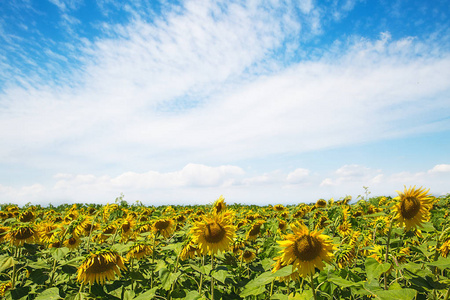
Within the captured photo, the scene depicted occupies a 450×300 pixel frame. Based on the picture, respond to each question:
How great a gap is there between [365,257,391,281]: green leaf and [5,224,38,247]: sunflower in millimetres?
5738

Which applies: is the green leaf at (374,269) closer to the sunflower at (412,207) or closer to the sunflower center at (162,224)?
the sunflower at (412,207)

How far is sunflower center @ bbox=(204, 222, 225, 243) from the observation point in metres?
3.87

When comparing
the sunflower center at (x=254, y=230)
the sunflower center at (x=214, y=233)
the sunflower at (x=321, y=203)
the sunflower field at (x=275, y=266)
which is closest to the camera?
the sunflower field at (x=275, y=266)

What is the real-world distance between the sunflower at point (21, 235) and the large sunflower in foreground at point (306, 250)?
495 cm

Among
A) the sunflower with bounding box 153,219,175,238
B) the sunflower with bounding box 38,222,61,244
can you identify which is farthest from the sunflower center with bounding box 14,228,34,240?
the sunflower with bounding box 153,219,175,238

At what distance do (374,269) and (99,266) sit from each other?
3321mm

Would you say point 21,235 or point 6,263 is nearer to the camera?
point 6,263

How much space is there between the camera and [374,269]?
8.50ft

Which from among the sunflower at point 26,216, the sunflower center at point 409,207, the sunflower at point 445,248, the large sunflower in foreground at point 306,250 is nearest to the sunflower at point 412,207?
the sunflower center at point 409,207

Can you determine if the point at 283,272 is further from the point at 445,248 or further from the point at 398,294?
the point at 445,248

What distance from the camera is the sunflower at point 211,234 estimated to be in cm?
390

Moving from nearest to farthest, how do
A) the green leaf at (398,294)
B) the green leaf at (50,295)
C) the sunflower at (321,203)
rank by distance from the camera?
the green leaf at (398,294) → the green leaf at (50,295) → the sunflower at (321,203)

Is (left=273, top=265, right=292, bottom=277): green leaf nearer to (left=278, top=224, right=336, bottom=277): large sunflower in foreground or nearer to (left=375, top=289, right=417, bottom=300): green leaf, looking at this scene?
(left=278, top=224, right=336, bottom=277): large sunflower in foreground

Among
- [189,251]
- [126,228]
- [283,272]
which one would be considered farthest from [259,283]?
[126,228]
